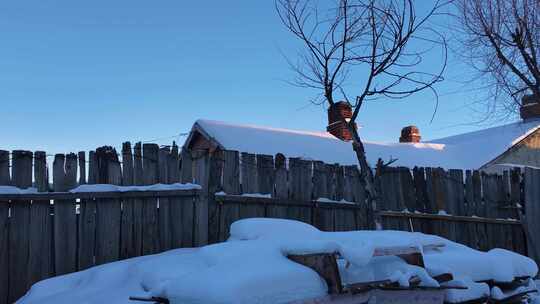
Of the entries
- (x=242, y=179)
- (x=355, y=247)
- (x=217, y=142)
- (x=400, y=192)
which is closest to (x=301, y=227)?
(x=355, y=247)

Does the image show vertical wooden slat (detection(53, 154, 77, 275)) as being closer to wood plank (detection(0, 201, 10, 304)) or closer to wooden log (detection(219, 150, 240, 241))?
wood plank (detection(0, 201, 10, 304))

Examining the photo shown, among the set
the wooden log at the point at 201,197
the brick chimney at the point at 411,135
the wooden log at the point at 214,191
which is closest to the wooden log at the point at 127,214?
the wooden log at the point at 201,197

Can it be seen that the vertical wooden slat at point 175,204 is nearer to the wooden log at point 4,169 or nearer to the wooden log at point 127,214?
the wooden log at point 127,214

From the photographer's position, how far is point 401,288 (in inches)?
135

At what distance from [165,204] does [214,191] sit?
62 cm

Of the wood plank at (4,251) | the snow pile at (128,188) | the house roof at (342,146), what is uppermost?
the house roof at (342,146)

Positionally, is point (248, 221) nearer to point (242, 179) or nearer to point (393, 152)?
point (242, 179)

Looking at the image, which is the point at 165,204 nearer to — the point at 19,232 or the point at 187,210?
the point at 187,210

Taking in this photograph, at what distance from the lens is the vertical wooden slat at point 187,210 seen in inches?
242

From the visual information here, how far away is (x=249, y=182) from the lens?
6.75 meters

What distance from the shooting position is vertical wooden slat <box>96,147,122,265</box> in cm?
568

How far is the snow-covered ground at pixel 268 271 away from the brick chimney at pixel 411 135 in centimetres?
1760

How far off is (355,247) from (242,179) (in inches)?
136

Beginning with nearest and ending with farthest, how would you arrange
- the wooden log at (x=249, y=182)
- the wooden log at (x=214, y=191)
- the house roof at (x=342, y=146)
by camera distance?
the wooden log at (x=214, y=191)
the wooden log at (x=249, y=182)
the house roof at (x=342, y=146)
